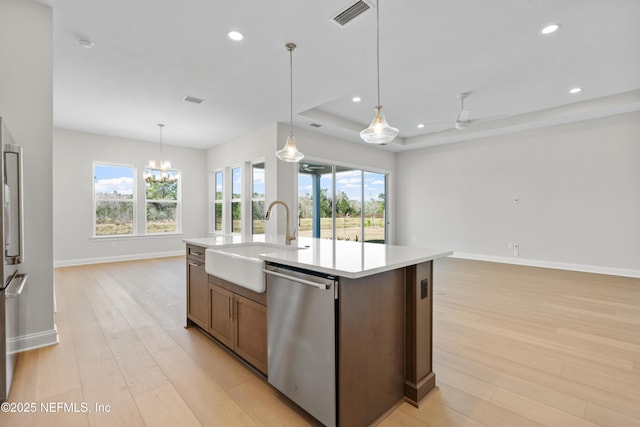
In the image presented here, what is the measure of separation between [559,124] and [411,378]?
6.18 m

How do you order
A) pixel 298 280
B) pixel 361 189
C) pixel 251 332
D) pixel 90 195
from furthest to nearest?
pixel 361 189, pixel 90 195, pixel 251 332, pixel 298 280

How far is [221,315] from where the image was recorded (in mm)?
2436

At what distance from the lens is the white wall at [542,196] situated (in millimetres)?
5031

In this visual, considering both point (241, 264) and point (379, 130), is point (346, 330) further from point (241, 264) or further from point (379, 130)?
point (379, 130)

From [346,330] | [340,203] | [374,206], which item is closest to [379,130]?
[346,330]

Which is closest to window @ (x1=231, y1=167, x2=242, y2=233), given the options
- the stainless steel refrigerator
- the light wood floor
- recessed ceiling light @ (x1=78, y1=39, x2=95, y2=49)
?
the light wood floor

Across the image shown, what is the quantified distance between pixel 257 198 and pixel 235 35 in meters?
3.92

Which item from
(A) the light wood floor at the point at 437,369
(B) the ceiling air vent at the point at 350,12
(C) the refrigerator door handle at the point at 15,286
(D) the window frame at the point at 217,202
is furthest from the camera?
(D) the window frame at the point at 217,202

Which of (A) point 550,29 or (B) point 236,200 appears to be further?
(B) point 236,200

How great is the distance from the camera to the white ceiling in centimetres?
257

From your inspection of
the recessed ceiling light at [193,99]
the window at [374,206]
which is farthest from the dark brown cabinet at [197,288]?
the window at [374,206]

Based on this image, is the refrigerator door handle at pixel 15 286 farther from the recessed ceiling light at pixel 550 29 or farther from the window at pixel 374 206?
the window at pixel 374 206

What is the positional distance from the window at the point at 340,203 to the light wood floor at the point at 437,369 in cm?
328

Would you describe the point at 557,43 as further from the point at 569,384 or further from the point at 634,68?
the point at 569,384
